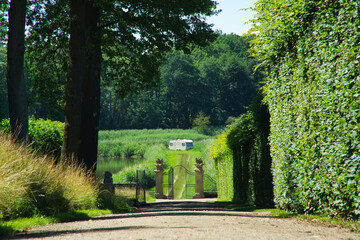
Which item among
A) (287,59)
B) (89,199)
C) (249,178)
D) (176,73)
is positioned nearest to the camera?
(287,59)

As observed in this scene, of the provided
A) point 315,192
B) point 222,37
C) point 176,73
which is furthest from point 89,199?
point 222,37

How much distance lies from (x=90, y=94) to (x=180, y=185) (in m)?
21.7

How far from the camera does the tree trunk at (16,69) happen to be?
9.00 m

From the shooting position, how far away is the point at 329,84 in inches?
225

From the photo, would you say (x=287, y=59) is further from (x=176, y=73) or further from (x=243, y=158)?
(x=176, y=73)

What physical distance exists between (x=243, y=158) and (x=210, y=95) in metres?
70.5

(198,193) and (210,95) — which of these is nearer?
(198,193)

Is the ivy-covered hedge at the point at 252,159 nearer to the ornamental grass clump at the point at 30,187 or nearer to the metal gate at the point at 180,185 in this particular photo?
the ornamental grass clump at the point at 30,187

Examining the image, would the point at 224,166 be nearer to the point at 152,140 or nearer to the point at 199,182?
the point at 199,182

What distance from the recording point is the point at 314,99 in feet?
20.9

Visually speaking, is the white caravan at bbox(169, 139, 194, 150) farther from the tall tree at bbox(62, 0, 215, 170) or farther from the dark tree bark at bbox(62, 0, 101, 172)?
the dark tree bark at bbox(62, 0, 101, 172)

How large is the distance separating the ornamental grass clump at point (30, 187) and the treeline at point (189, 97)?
70.8 meters

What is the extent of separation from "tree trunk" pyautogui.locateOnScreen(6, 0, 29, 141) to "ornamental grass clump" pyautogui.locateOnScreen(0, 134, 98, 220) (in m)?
1.47

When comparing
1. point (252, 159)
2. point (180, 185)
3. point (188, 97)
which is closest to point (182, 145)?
point (180, 185)
